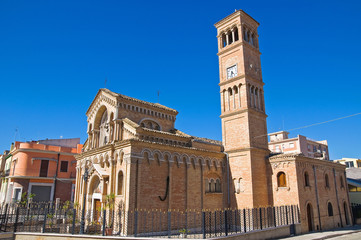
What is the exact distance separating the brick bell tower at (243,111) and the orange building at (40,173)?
20.3 m

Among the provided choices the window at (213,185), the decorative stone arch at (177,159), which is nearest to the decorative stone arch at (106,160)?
the decorative stone arch at (177,159)

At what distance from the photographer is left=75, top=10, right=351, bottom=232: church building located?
58.6 ft

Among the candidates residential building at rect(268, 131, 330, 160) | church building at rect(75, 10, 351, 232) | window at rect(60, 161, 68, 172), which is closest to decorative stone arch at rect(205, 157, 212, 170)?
church building at rect(75, 10, 351, 232)

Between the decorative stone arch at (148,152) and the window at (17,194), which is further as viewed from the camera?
the window at (17,194)

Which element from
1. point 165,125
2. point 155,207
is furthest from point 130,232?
point 165,125

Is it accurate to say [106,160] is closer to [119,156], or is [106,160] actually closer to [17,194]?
[119,156]

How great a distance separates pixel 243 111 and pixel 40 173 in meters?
23.7

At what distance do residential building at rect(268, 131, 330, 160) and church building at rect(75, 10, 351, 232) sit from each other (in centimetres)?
2780

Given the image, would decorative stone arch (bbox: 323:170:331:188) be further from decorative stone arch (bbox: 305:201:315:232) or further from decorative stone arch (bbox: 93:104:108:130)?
decorative stone arch (bbox: 93:104:108:130)

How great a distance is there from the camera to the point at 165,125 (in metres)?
23.7

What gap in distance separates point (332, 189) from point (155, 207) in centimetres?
1681

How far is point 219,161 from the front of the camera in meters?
22.1

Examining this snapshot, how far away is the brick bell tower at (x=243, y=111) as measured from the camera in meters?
20.7

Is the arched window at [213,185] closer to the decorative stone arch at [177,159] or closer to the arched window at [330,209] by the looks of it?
the decorative stone arch at [177,159]
